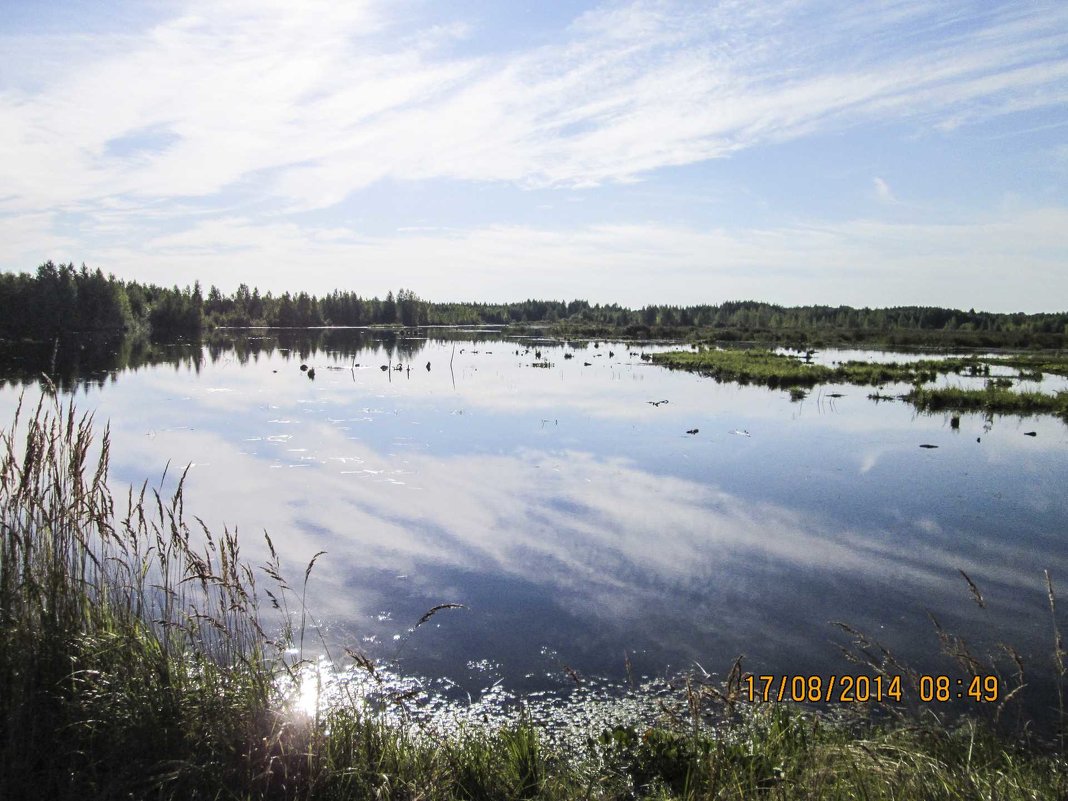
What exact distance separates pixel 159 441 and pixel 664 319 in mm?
148890

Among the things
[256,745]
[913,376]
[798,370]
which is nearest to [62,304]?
[798,370]

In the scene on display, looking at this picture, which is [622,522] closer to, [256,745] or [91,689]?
[256,745]

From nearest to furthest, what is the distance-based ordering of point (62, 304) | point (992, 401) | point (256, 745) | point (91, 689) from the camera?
point (256, 745) → point (91, 689) → point (992, 401) → point (62, 304)

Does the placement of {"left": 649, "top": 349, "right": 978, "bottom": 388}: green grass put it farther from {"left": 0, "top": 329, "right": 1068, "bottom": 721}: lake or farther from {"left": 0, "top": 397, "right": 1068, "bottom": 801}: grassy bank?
{"left": 0, "top": 397, "right": 1068, "bottom": 801}: grassy bank

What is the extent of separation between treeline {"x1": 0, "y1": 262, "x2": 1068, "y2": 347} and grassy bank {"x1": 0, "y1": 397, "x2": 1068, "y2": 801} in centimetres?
8452

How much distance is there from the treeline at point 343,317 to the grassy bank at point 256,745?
84.5m

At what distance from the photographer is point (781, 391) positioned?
35625 millimetres

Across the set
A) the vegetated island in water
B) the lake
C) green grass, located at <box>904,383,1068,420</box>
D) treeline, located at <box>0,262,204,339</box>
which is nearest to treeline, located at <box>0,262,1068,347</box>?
treeline, located at <box>0,262,204,339</box>

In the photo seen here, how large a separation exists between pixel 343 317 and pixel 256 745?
538 feet

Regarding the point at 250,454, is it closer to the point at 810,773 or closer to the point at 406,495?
the point at 406,495

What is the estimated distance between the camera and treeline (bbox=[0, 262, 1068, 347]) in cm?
7938
